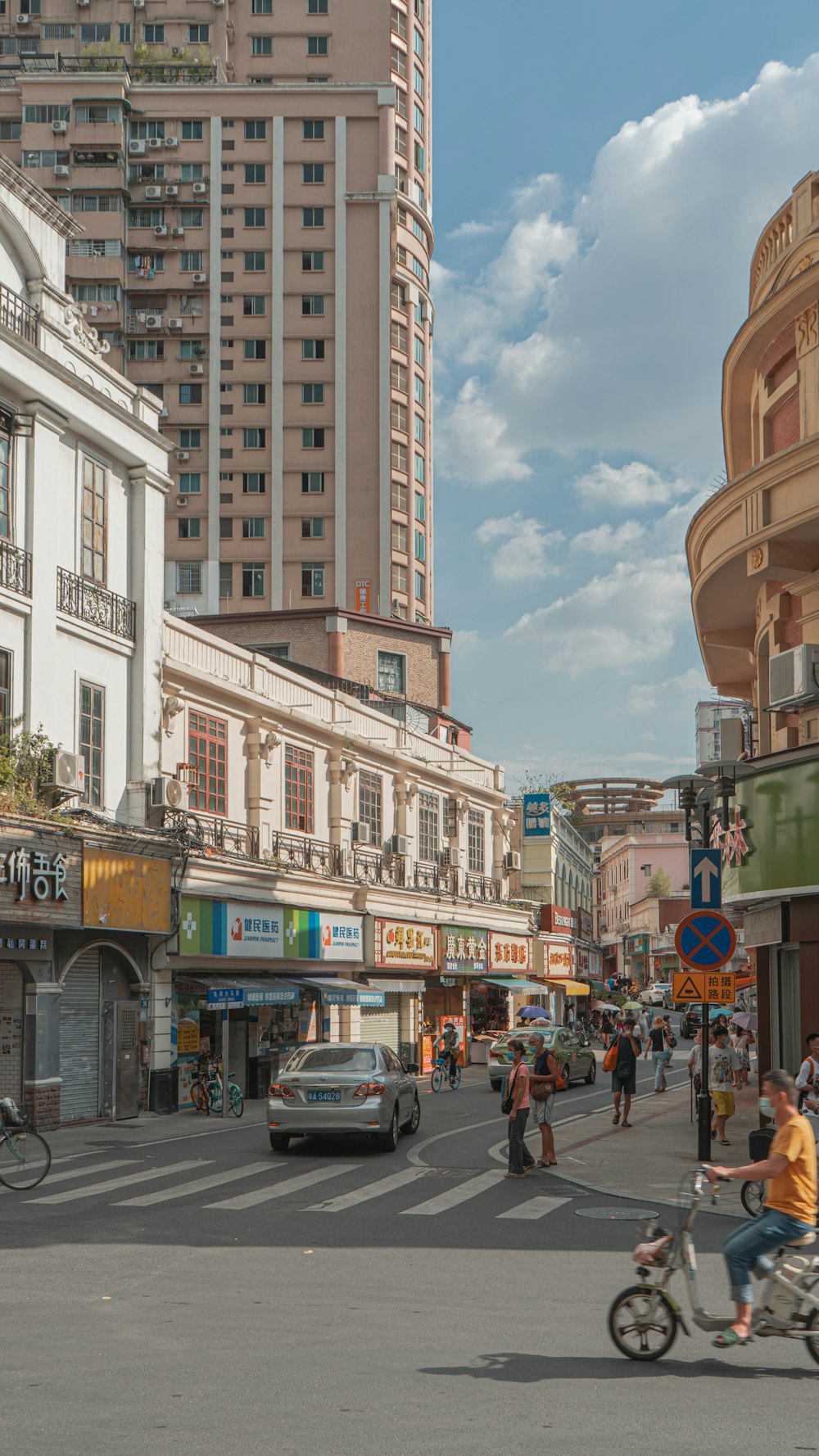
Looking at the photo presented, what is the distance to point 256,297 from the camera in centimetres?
7481

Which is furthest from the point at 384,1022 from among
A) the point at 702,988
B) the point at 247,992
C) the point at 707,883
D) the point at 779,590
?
the point at 707,883

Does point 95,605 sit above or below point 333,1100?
above

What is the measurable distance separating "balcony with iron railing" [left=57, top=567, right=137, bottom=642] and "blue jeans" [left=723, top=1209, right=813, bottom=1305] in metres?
20.2

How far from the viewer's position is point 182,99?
7538 cm

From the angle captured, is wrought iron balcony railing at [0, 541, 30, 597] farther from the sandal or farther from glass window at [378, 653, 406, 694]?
glass window at [378, 653, 406, 694]

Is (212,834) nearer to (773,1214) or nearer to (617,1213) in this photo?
(617,1213)

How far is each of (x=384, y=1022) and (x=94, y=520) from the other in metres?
18.8

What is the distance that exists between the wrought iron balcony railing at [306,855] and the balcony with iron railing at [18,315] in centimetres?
1292

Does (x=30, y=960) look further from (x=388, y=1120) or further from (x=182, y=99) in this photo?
(x=182, y=99)

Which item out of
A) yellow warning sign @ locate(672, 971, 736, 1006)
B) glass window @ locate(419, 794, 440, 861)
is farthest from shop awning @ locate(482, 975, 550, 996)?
yellow warning sign @ locate(672, 971, 736, 1006)

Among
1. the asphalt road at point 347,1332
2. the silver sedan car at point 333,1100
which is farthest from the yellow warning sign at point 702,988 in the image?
the silver sedan car at point 333,1100

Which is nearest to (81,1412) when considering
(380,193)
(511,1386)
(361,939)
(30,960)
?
(511,1386)

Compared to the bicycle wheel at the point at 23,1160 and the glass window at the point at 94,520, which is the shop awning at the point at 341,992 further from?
the bicycle wheel at the point at 23,1160

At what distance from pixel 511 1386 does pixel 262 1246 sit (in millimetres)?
5053
